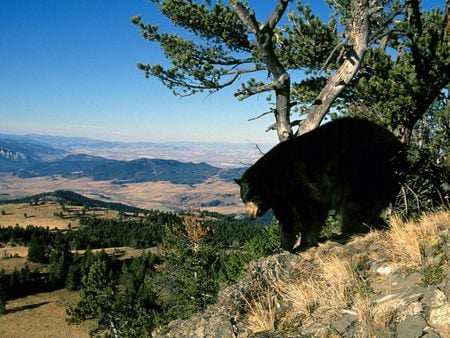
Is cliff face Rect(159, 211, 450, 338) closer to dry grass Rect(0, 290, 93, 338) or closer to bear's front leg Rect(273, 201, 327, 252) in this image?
bear's front leg Rect(273, 201, 327, 252)

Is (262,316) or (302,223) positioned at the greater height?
(302,223)

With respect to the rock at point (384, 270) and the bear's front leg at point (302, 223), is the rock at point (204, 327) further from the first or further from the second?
the bear's front leg at point (302, 223)

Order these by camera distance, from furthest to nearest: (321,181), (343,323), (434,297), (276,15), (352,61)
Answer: (352,61) → (276,15) → (321,181) → (343,323) → (434,297)

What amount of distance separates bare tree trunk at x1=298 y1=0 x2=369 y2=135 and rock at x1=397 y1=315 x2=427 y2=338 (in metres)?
6.83

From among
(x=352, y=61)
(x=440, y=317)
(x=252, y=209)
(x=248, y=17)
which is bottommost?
(x=440, y=317)

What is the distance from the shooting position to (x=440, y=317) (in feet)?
13.7

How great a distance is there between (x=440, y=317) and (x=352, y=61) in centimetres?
722

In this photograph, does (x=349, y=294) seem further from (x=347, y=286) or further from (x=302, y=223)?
(x=302, y=223)

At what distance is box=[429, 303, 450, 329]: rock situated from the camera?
4082mm

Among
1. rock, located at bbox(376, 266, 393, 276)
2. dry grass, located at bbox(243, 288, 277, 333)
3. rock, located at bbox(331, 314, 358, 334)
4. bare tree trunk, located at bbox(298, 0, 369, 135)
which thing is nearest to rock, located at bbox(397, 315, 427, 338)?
rock, located at bbox(331, 314, 358, 334)

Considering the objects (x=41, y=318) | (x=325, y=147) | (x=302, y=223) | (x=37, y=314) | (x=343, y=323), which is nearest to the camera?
(x=343, y=323)

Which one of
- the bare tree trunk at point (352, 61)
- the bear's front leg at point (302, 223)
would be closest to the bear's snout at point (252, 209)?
the bear's front leg at point (302, 223)

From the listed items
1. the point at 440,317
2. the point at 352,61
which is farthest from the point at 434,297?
the point at 352,61

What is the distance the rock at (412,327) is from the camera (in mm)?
4113
